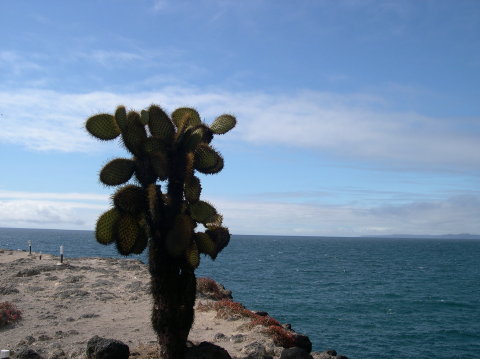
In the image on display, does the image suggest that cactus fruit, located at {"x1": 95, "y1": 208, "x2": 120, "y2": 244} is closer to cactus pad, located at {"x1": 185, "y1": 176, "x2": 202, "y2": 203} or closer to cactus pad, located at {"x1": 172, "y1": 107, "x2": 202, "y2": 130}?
cactus pad, located at {"x1": 185, "y1": 176, "x2": 202, "y2": 203}

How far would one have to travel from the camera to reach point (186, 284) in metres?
12.2

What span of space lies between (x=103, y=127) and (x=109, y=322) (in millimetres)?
9441

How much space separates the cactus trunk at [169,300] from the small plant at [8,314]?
8.66 m

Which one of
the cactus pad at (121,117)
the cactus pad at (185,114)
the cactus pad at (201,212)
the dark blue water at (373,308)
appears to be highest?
the cactus pad at (185,114)

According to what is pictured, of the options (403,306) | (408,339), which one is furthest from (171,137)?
(403,306)

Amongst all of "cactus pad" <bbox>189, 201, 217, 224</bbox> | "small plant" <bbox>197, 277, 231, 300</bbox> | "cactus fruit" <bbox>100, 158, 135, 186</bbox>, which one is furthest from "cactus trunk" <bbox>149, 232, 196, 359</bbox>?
"small plant" <bbox>197, 277, 231, 300</bbox>

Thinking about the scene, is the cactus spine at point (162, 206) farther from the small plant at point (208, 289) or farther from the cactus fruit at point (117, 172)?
the small plant at point (208, 289)

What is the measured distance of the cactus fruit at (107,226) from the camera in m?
11.7

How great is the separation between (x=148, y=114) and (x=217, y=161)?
199 cm

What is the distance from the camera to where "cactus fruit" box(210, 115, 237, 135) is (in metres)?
13.0

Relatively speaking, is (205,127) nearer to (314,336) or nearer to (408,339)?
(314,336)

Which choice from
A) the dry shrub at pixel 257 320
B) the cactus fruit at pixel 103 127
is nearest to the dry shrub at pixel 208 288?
the dry shrub at pixel 257 320

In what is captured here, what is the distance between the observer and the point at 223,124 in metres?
13.0

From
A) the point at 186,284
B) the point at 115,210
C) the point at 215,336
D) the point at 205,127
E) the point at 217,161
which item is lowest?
the point at 215,336
